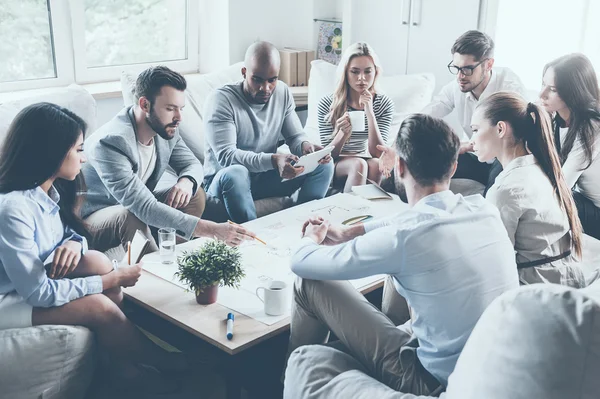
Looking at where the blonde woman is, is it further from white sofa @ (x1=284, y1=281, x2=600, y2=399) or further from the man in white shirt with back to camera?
white sofa @ (x1=284, y1=281, x2=600, y2=399)

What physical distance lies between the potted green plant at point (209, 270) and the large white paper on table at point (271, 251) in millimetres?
68

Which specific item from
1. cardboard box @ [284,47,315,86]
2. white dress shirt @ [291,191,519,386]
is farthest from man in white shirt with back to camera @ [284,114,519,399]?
cardboard box @ [284,47,315,86]

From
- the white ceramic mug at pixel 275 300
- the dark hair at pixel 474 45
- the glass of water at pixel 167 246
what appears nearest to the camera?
the white ceramic mug at pixel 275 300

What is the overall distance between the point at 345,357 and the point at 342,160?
189 cm

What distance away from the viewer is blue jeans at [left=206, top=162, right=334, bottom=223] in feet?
10.3

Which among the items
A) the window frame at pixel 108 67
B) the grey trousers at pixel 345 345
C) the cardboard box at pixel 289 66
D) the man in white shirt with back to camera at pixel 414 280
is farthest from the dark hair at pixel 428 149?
the cardboard box at pixel 289 66

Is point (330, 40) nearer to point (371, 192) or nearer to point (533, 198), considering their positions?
point (371, 192)

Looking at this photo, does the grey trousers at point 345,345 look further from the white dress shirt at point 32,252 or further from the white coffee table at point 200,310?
the white dress shirt at point 32,252

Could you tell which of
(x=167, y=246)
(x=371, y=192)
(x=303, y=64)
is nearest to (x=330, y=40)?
(x=303, y=64)

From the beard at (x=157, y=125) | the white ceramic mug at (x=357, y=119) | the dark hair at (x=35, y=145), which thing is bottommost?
the white ceramic mug at (x=357, y=119)

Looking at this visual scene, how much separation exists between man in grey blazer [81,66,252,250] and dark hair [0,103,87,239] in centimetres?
56

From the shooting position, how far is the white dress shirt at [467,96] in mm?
3764

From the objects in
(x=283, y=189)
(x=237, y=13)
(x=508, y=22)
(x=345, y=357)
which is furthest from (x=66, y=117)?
(x=508, y=22)

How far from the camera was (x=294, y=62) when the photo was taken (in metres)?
4.70
